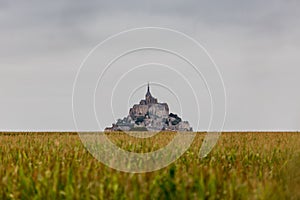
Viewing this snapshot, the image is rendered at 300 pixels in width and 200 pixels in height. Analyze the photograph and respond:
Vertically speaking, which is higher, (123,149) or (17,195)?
(123,149)

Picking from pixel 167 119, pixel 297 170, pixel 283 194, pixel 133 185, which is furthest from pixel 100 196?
pixel 167 119

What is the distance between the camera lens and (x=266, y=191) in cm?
541

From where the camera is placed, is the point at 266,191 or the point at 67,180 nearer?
the point at 266,191

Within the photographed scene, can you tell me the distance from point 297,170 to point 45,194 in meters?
4.28

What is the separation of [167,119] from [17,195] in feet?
53.2

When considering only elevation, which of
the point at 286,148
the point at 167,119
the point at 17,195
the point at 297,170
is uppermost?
the point at 167,119

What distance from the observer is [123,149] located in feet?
37.3

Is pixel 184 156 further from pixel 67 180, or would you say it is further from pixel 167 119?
pixel 167 119

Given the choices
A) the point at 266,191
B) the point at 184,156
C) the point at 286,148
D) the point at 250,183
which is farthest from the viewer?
the point at 286,148

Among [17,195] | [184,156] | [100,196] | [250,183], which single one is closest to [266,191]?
[250,183]

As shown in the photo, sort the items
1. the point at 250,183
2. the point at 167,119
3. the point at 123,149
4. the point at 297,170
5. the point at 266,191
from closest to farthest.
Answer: the point at 266,191, the point at 250,183, the point at 297,170, the point at 123,149, the point at 167,119

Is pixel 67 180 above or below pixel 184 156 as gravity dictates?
below

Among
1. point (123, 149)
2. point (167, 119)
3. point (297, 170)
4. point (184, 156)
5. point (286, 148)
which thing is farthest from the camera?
point (167, 119)

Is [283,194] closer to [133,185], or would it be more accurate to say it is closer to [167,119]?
[133,185]
